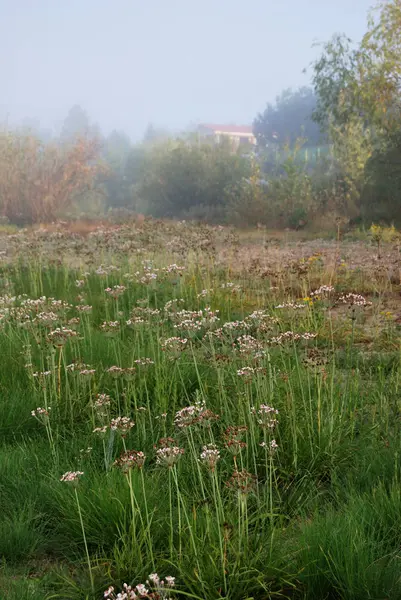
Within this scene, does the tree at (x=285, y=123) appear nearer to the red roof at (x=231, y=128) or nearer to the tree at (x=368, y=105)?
the red roof at (x=231, y=128)

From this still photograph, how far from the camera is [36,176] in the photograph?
85.7 feet

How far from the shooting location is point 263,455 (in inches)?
143

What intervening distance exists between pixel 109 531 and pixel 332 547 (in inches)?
37.9

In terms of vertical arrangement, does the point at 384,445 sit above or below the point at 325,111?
below

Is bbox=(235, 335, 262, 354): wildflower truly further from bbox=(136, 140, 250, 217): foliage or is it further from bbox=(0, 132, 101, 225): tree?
bbox=(136, 140, 250, 217): foliage

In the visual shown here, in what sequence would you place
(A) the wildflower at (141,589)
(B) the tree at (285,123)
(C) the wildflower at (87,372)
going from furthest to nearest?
(B) the tree at (285,123), (C) the wildflower at (87,372), (A) the wildflower at (141,589)

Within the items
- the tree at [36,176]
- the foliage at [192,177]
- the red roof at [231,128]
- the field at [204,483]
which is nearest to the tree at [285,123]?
the red roof at [231,128]

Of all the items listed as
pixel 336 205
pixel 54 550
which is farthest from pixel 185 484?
pixel 336 205

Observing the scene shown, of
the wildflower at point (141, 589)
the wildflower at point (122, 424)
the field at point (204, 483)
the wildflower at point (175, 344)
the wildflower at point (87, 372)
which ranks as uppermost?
the wildflower at point (175, 344)

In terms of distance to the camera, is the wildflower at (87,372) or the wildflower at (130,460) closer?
the wildflower at (130,460)

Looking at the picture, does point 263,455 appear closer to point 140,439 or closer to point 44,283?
point 140,439

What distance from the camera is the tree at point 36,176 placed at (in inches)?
1011

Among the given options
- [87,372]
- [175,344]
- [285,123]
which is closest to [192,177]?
[87,372]

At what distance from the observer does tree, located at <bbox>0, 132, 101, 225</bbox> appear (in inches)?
1011
